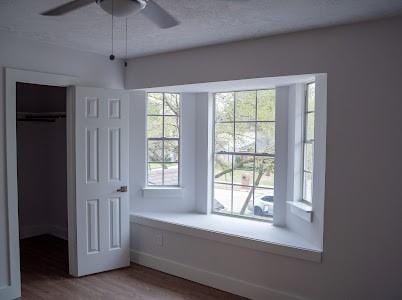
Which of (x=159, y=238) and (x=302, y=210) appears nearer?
(x=302, y=210)

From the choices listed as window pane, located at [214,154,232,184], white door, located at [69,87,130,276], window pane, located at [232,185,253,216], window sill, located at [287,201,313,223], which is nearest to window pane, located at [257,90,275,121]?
window pane, located at [214,154,232,184]

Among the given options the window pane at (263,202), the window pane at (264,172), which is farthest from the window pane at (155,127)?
the window pane at (263,202)

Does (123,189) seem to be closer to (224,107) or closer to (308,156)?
(224,107)

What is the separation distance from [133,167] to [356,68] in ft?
9.00

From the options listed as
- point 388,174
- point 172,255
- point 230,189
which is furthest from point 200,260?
point 388,174

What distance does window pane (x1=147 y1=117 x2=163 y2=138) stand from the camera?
4.38 meters

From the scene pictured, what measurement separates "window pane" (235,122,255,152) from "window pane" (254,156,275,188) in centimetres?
18

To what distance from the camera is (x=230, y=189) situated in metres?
4.23

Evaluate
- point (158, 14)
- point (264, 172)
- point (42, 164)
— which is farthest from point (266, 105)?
point (42, 164)

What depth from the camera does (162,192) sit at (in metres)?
4.34

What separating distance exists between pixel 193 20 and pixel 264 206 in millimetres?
2254

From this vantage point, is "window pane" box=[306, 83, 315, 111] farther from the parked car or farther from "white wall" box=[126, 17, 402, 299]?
the parked car

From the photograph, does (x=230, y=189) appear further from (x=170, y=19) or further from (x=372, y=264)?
(x=170, y=19)

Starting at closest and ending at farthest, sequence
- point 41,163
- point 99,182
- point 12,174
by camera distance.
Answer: point 12,174
point 99,182
point 41,163
